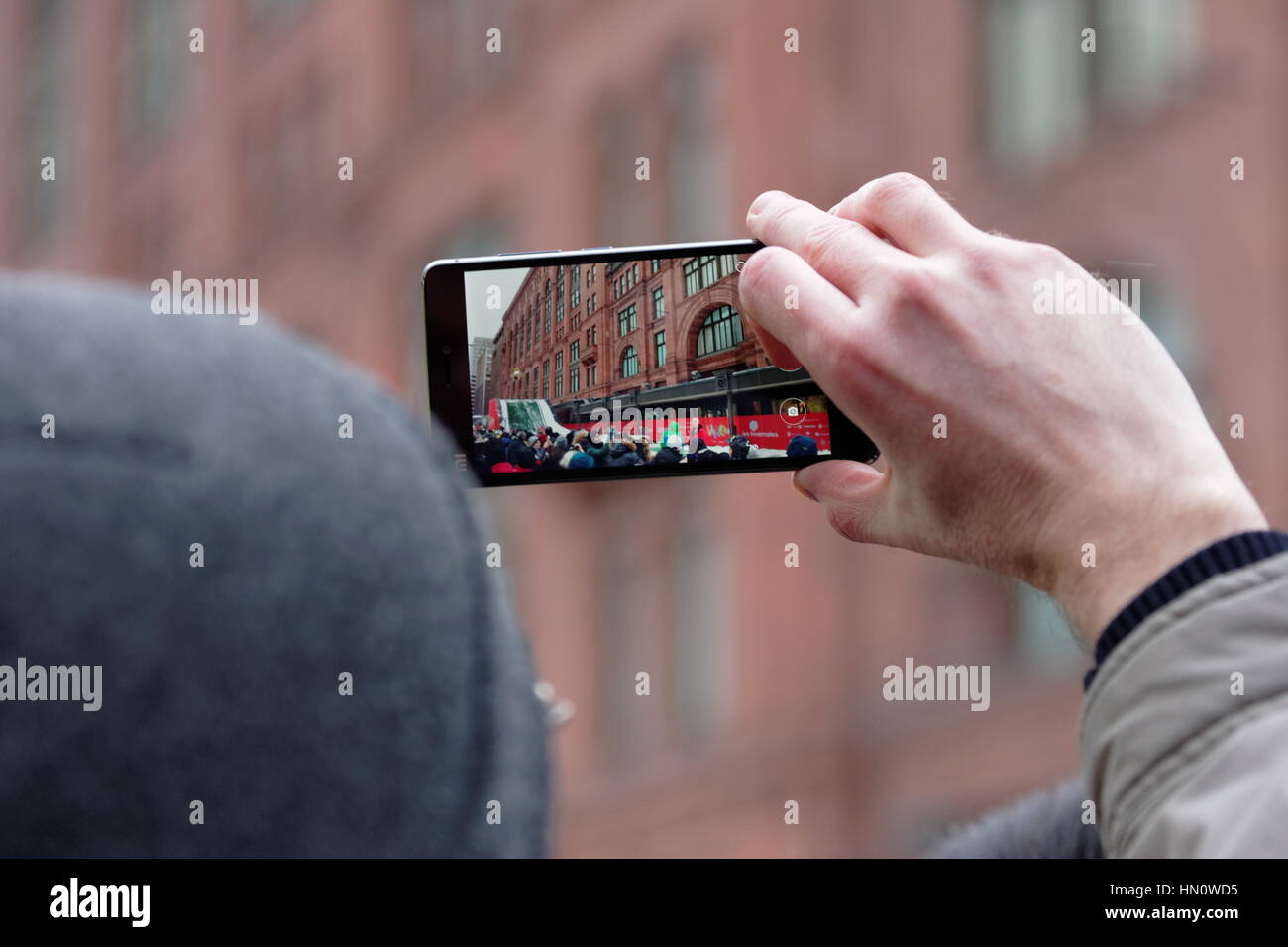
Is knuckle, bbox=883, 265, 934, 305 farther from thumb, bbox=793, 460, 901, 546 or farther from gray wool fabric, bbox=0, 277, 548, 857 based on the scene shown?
gray wool fabric, bbox=0, 277, 548, 857

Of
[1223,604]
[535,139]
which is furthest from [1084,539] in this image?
[535,139]

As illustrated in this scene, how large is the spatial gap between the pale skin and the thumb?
8 centimetres

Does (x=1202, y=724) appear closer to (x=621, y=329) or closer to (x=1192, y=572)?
(x=1192, y=572)

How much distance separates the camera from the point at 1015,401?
1.28 metres

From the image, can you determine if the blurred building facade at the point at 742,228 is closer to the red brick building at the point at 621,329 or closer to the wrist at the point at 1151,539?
the red brick building at the point at 621,329

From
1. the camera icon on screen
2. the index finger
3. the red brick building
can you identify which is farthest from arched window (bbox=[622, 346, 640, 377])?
the index finger

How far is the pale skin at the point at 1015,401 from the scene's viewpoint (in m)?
1.25

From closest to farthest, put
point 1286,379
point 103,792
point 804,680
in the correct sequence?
point 103,792 → point 1286,379 → point 804,680

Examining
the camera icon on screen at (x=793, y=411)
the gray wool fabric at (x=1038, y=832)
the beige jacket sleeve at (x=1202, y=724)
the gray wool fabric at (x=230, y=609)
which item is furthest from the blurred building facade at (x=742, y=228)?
the gray wool fabric at (x=230, y=609)

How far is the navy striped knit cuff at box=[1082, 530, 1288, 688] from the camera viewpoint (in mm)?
1201

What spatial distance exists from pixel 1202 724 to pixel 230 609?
62 cm

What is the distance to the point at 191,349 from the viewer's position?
102 centimetres

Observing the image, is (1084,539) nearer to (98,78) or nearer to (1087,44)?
(1087,44)
